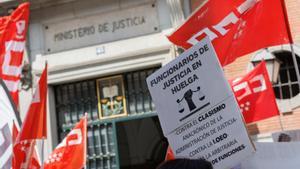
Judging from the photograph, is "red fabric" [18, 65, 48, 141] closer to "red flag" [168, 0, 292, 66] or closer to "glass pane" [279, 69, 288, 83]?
"red flag" [168, 0, 292, 66]

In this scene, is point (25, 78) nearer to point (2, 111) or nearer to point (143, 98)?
point (143, 98)

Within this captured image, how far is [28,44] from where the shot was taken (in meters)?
10.2

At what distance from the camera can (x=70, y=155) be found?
662 cm

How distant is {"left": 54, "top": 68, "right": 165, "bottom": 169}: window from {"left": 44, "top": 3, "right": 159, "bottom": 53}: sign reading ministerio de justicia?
2.40ft

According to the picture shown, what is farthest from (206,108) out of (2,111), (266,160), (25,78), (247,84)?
(25,78)

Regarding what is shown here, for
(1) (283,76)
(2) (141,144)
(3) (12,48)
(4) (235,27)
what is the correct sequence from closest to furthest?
(4) (235,27)
(3) (12,48)
(1) (283,76)
(2) (141,144)

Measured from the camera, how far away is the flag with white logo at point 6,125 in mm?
5629

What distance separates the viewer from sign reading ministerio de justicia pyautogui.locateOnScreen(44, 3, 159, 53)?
967cm

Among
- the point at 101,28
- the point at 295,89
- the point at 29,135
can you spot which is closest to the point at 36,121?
the point at 29,135

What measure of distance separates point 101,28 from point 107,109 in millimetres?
1458

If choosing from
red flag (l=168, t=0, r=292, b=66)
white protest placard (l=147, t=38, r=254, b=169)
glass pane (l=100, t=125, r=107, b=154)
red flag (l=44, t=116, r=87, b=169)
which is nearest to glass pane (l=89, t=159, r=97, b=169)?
glass pane (l=100, t=125, r=107, b=154)

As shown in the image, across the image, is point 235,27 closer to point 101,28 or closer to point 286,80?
point 286,80

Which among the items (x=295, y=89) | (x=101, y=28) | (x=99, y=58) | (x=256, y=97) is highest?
(x=101, y=28)

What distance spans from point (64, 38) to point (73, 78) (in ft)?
2.52
